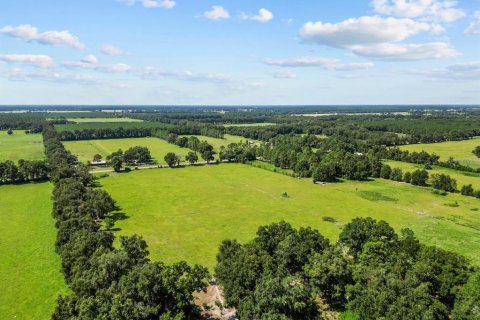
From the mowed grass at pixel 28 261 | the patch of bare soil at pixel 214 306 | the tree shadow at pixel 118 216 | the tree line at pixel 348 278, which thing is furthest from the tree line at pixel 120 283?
the tree shadow at pixel 118 216

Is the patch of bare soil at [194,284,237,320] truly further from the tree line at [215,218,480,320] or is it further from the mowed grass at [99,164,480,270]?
the mowed grass at [99,164,480,270]

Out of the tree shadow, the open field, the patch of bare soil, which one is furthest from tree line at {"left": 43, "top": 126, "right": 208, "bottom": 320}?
the open field

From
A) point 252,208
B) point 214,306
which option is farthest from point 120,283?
point 252,208

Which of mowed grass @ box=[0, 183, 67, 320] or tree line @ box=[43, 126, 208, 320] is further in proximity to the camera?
mowed grass @ box=[0, 183, 67, 320]

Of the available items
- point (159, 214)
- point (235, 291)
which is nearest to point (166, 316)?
point (235, 291)

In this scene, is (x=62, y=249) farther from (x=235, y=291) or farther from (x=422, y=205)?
(x=422, y=205)

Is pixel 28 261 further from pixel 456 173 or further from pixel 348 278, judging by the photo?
pixel 456 173

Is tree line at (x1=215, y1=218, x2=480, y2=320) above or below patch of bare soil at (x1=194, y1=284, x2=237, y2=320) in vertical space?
above
